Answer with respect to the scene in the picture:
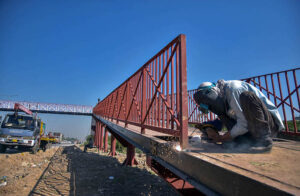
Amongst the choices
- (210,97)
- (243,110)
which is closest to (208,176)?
A: (243,110)

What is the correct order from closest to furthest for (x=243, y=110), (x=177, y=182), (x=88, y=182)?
(x=243, y=110), (x=177, y=182), (x=88, y=182)

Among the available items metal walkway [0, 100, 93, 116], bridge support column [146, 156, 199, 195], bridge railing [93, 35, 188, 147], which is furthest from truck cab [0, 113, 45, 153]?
metal walkway [0, 100, 93, 116]

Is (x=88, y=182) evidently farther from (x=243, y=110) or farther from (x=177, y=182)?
(x=243, y=110)

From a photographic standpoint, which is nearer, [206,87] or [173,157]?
[173,157]

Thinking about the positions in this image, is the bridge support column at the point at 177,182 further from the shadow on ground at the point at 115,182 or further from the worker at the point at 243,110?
the shadow on ground at the point at 115,182

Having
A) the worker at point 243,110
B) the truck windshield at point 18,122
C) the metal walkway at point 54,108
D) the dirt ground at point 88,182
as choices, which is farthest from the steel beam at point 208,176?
the metal walkway at point 54,108

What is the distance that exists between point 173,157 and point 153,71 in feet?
5.29

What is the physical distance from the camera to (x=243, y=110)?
5.39 feet

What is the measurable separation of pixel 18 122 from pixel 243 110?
12685mm

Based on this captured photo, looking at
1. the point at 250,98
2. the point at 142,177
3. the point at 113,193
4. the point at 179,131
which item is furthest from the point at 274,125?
the point at 142,177

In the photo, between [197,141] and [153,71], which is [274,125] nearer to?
[197,141]

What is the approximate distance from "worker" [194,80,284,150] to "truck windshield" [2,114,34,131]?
467 inches

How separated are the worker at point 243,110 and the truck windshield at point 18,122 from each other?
11.9m

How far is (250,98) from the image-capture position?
61.6 inches
